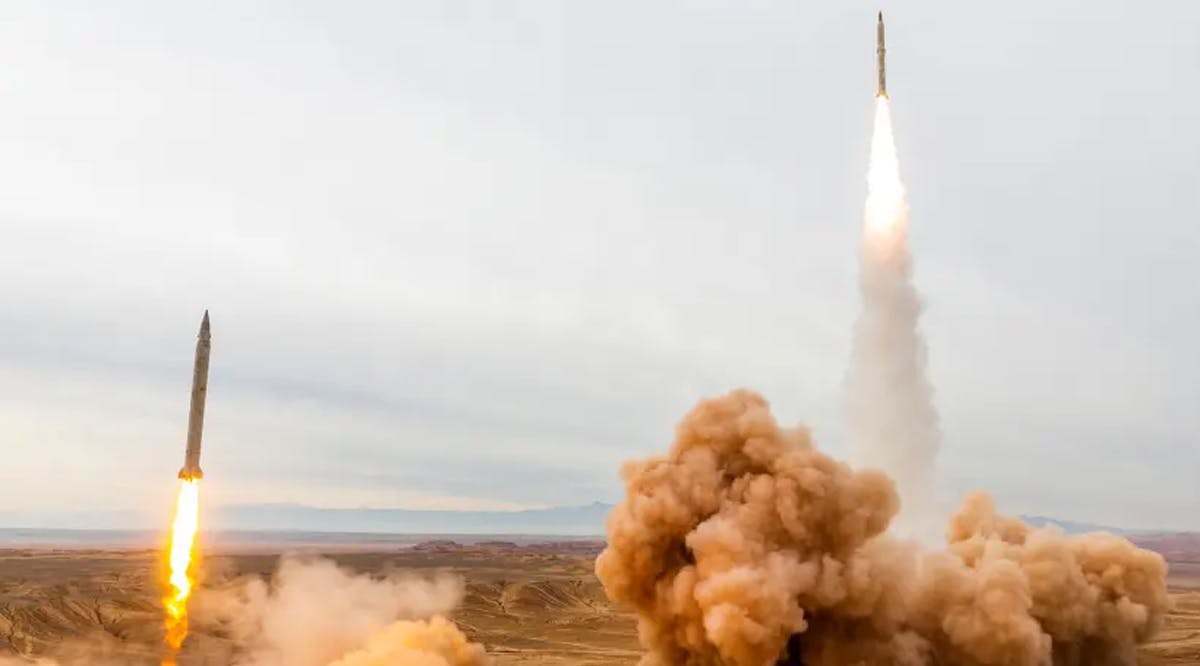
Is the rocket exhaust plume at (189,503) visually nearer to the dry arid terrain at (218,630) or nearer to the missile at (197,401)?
the missile at (197,401)

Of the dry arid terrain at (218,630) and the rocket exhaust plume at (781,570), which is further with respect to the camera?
the dry arid terrain at (218,630)

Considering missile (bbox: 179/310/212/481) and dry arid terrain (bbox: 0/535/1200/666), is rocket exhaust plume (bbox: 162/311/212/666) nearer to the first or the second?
missile (bbox: 179/310/212/481)

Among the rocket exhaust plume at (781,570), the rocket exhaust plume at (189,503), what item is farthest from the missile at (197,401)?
the rocket exhaust plume at (781,570)

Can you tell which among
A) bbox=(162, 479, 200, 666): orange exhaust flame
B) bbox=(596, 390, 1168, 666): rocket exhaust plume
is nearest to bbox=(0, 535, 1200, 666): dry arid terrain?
bbox=(162, 479, 200, 666): orange exhaust flame

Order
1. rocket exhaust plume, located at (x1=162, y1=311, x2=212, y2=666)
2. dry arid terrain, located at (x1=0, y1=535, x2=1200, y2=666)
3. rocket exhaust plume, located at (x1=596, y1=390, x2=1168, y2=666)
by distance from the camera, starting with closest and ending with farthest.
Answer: rocket exhaust plume, located at (x1=596, y1=390, x2=1168, y2=666)
rocket exhaust plume, located at (x1=162, y1=311, x2=212, y2=666)
dry arid terrain, located at (x1=0, y1=535, x2=1200, y2=666)

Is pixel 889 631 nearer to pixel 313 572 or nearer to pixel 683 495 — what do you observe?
pixel 683 495

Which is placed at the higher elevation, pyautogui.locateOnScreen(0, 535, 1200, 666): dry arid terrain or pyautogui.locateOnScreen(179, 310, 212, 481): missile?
pyautogui.locateOnScreen(179, 310, 212, 481): missile

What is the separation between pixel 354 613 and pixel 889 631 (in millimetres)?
14394

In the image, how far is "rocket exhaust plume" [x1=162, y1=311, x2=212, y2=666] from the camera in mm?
29719

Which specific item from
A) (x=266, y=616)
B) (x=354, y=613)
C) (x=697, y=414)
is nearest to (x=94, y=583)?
(x=266, y=616)

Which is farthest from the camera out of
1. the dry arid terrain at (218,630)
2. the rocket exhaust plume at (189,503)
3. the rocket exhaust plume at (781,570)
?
the dry arid terrain at (218,630)

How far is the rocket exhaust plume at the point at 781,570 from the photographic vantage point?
78.0ft

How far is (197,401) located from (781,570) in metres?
15.6

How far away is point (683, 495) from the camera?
25.3m
